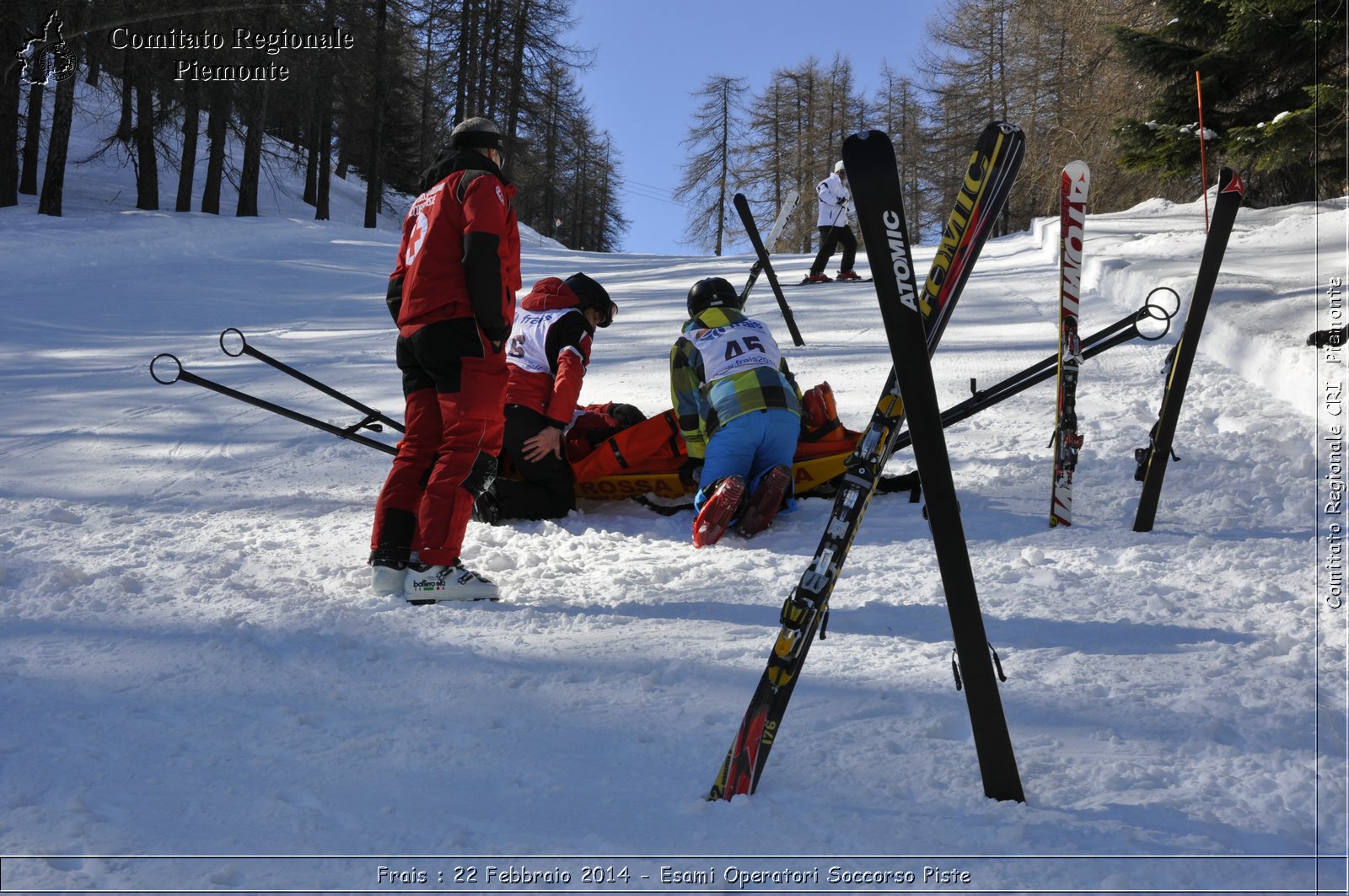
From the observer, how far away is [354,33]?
2578cm

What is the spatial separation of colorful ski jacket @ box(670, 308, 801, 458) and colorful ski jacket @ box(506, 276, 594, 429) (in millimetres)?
512

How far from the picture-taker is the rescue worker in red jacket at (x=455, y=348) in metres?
3.59

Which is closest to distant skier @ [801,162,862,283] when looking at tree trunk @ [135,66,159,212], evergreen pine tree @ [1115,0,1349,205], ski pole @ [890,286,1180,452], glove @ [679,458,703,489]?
evergreen pine tree @ [1115,0,1349,205]

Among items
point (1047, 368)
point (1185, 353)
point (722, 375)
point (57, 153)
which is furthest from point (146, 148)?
point (1185, 353)

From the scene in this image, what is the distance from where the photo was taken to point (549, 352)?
5004mm

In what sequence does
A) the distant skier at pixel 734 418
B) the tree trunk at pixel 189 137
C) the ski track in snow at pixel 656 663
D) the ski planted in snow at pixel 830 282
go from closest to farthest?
1. the ski track in snow at pixel 656 663
2. the distant skier at pixel 734 418
3. the ski planted in snow at pixel 830 282
4. the tree trunk at pixel 189 137

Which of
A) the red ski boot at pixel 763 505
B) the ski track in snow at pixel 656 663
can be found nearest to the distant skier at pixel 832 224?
the ski track in snow at pixel 656 663

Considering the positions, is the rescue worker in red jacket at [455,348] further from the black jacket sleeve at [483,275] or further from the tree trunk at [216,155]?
the tree trunk at [216,155]

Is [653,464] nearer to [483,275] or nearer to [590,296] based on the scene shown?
[590,296]

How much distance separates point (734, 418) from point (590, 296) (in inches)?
A: 44.6

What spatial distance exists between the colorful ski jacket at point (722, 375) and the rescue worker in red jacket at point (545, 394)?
1.75ft

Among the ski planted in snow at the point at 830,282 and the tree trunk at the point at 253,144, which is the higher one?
the tree trunk at the point at 253,144

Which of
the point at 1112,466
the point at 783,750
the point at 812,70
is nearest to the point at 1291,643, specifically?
the point at 783,750

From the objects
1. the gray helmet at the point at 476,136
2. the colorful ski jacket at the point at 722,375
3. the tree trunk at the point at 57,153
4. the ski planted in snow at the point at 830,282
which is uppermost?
the tree trunk at the point at 57,153
